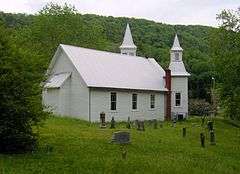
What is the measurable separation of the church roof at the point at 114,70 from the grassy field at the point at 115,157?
1597 cm

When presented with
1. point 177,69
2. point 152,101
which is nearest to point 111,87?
point 152,101

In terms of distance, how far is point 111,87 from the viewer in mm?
46531

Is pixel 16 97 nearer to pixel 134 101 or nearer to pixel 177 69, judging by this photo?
pixel 134 101

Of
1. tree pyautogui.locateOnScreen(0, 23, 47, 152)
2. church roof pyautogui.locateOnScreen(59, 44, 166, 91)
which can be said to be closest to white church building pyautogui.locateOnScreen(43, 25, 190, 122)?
church roof pyautogui.locateOnScreen(59, 44, 166, 91)

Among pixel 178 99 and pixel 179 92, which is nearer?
pixel 179 92

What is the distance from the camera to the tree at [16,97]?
2058 cm

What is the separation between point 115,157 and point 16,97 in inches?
189

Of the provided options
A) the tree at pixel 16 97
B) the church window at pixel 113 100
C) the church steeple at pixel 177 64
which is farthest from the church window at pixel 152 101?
the tree at pixel 16 97

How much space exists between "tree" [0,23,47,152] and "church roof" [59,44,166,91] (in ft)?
73.7

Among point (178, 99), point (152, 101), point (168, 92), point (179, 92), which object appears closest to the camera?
point (152, 101)

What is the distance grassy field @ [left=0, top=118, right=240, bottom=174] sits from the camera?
18797mm

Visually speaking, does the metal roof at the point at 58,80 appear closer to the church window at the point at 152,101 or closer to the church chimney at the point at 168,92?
the church window at the point at 152,101

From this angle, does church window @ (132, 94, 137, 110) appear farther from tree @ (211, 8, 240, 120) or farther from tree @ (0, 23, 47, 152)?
tree @ (0, 23, 47, 152)

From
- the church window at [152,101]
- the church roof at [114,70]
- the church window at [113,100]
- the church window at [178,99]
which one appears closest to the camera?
the church roof at [114,70]
